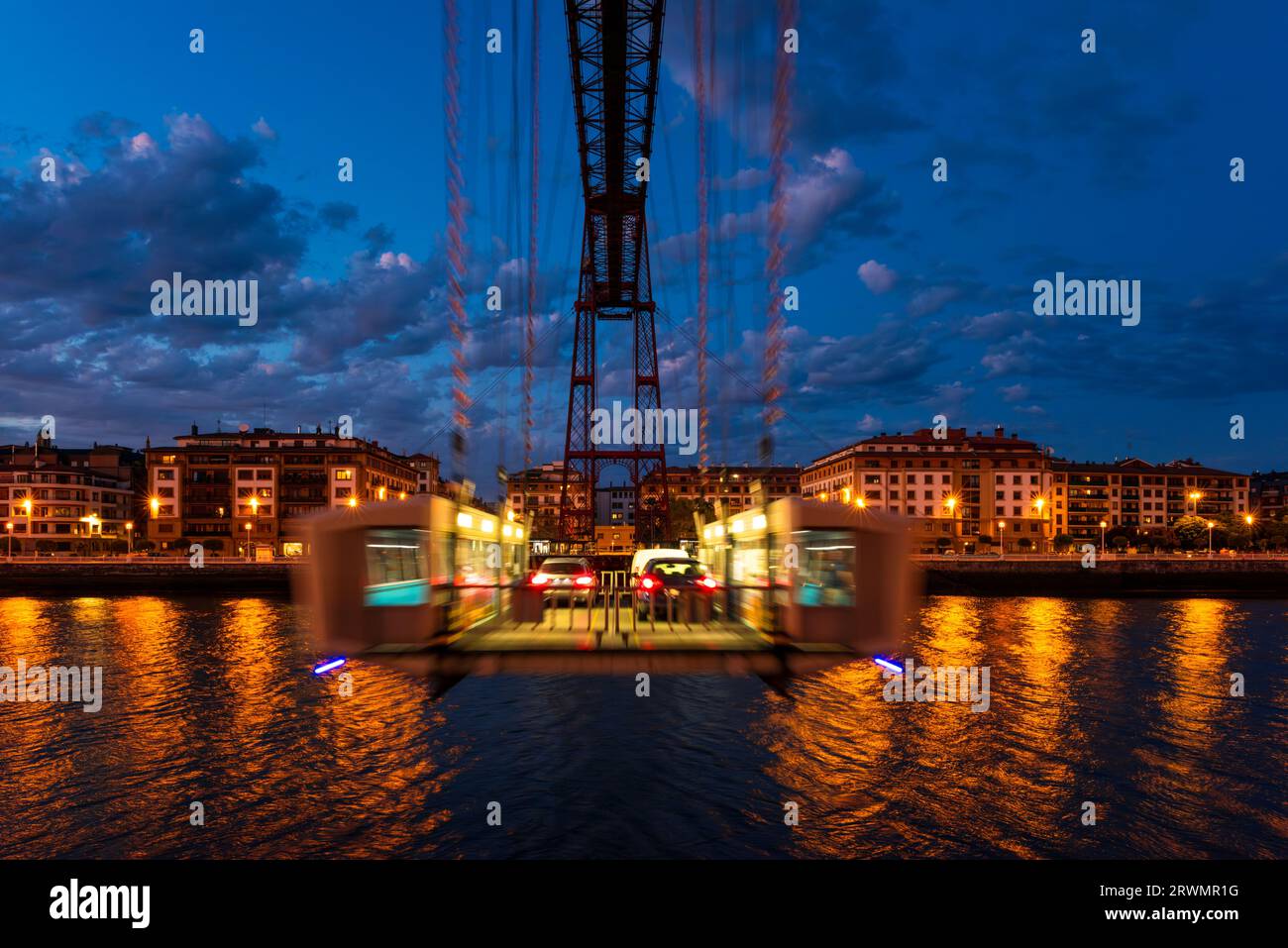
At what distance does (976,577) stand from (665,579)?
3980cm

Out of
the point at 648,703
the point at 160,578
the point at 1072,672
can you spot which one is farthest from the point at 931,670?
the point at 160,578

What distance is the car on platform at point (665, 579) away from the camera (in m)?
22.4

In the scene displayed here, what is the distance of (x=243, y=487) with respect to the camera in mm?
98500

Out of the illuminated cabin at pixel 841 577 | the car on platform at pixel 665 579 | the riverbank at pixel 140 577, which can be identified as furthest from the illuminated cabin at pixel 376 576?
the riverbank at pixel 140 577

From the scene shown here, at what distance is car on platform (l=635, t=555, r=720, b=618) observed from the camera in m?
22.4

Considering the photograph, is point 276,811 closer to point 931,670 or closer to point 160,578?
point 931,670

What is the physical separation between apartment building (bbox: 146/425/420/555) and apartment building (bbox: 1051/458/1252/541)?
319 ft

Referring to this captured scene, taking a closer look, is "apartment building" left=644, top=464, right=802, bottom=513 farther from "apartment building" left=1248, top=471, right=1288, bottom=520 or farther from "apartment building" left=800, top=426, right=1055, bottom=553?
"apartment building" left=1248, top=471, right=1288, bottom=520

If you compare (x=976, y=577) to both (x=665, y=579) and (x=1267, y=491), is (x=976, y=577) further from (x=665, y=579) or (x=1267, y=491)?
(x=1267, y=491)

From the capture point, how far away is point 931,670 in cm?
2266

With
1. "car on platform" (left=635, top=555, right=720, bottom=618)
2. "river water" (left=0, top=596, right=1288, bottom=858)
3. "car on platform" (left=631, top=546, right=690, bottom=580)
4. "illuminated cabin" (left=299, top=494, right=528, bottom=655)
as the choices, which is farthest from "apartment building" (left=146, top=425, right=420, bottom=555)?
"illuminated cabin" (left=299, top=494, right=528, bottom=655)

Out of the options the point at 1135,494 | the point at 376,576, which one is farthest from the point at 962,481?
the point at 376,576

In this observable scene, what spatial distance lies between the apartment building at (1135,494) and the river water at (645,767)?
110599 mm

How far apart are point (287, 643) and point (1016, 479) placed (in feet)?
349
